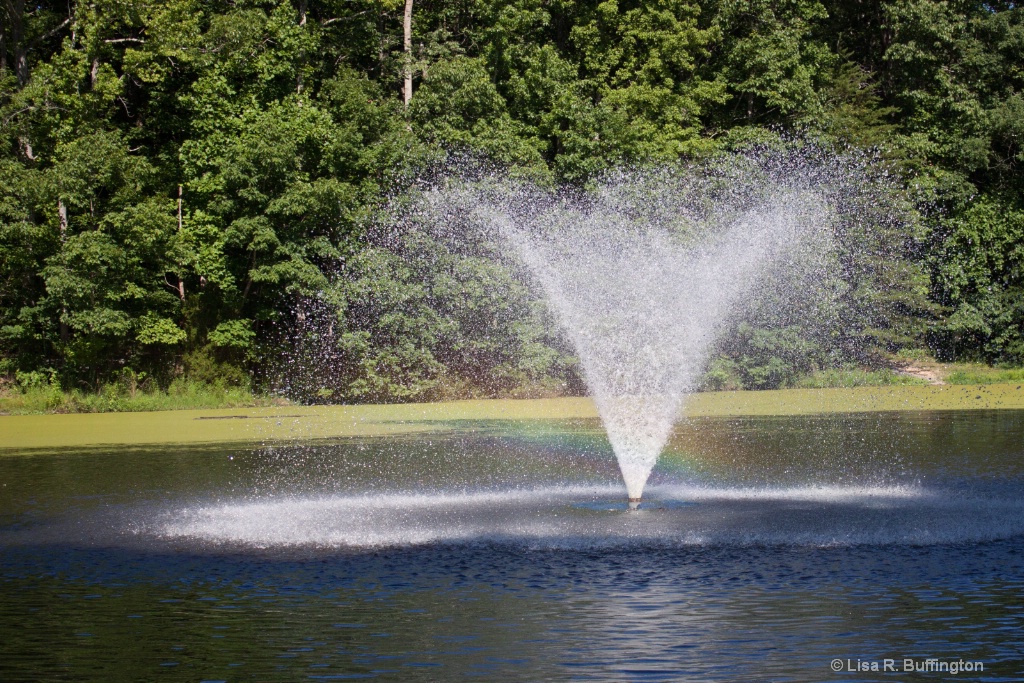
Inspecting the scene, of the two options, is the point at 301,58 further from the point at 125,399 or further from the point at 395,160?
the point at 125,399

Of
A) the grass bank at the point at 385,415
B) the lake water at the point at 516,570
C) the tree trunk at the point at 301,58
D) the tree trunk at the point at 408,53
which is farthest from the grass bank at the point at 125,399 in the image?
the lake water at the point at 516,570

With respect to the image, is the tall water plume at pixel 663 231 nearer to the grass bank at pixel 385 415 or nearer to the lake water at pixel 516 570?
the grass bank at pixel 385 415

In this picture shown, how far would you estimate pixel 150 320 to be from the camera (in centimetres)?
4253

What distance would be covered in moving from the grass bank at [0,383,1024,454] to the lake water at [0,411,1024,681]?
6.16m

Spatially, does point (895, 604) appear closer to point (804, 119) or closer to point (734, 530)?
point (734, 530)

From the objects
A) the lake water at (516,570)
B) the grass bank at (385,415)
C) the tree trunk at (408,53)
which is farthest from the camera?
the tree trunk at (408,53)

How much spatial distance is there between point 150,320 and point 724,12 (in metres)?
27.6

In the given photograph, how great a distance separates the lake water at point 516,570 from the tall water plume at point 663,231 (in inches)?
632

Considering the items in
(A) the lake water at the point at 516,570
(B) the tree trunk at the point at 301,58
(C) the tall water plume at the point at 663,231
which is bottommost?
(A) the lake water at the point at 516,570

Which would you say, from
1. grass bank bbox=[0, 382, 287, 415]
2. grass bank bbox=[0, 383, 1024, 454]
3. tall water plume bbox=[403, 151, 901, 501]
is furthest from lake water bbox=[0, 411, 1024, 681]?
tall water plume bbox=[403, 151, 901, 501]

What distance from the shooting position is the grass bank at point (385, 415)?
3139 centimetres

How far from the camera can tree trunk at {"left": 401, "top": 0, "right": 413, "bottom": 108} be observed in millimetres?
49906

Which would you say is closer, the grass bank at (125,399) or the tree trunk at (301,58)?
the grass bank at (125,399)

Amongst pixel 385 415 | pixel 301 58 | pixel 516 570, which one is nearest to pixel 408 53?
pixel 301 58
